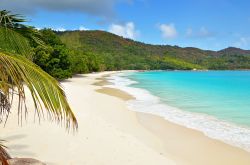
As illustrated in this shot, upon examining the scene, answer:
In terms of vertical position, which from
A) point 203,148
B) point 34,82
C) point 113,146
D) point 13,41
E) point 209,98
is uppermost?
point 13,41

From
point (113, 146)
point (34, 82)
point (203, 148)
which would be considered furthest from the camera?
point (203, 148)

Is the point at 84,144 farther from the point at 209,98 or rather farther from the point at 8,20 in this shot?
the point at 209,98

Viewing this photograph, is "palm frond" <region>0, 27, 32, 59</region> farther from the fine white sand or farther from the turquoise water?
the turquoise water

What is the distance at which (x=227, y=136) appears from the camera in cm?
1253

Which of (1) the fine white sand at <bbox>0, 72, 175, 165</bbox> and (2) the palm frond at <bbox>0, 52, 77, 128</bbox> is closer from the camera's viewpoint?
(2) the palm frond at <bbox>0, 52, 77, 128</bbox>

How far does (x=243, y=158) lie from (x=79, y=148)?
4.47 metres

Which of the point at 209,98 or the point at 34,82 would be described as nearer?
the point at 34,82

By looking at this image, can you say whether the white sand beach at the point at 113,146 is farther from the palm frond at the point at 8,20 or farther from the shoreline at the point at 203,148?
the palm frond at the point at 8,20

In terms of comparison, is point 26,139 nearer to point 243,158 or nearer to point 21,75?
point 243,158

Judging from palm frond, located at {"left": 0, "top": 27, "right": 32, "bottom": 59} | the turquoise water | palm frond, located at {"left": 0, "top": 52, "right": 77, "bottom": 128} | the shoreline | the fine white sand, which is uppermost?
palm frond, located at {"left": 0, "top": 27, "right": 32, "bottom": 59}

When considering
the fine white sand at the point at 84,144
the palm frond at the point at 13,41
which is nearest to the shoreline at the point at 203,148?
the fine white sand at the point at 84,144

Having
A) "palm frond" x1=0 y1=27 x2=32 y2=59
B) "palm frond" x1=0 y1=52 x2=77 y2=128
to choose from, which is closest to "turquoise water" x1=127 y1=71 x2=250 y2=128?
"palm frond" x1=0 y1=27 x2=32 y2=59

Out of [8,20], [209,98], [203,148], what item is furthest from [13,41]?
[209,98]

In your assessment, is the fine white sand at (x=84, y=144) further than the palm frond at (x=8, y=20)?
Yes
